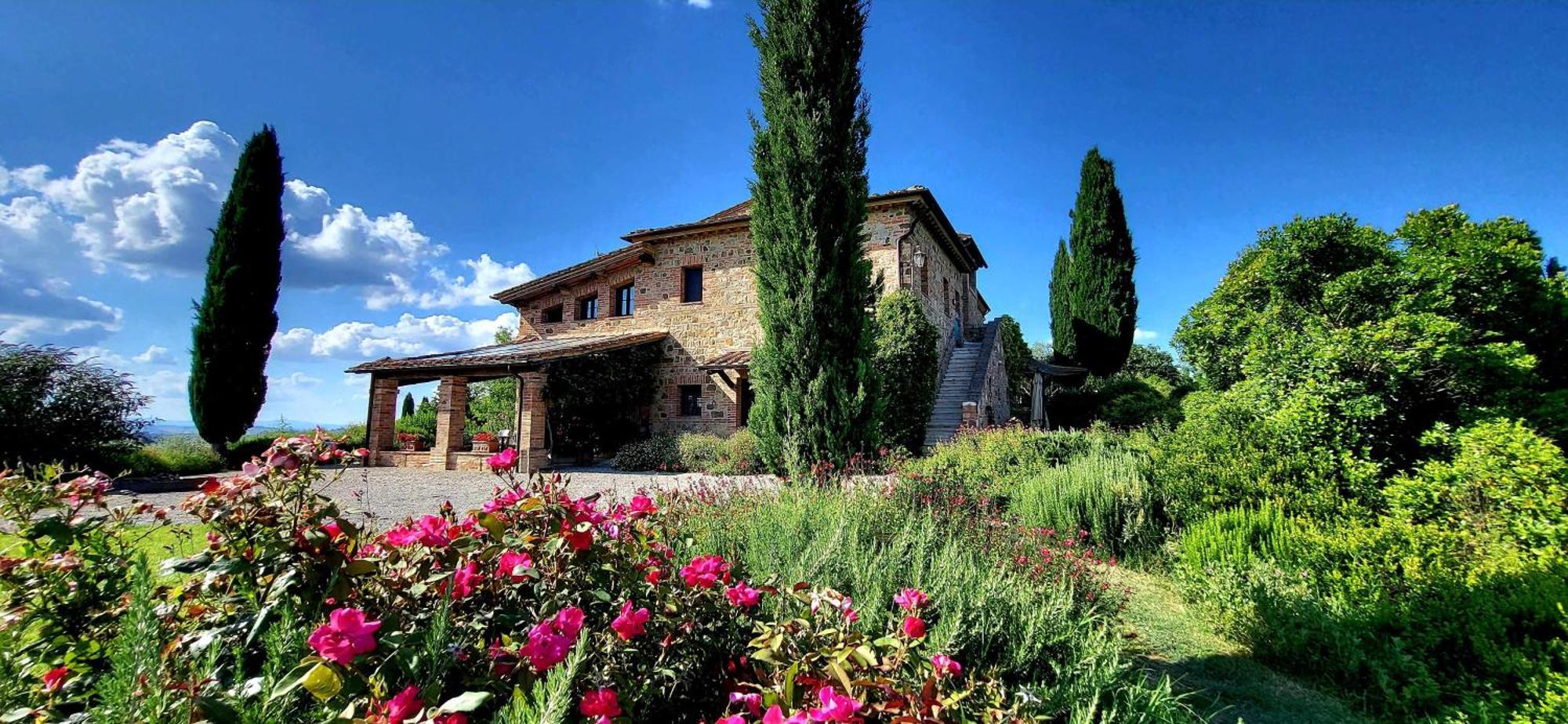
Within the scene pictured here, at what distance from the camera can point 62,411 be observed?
10.8 m

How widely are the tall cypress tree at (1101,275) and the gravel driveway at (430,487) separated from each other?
18.9 m

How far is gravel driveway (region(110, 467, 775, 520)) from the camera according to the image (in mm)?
7988

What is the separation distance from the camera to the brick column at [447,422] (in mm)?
14016

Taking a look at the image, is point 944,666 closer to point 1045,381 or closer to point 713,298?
point 713,298

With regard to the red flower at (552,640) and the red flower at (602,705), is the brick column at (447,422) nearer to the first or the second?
the red flower at (552,640)

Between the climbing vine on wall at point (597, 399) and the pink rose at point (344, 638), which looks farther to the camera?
the climbing vine on wall at point (597, 399)

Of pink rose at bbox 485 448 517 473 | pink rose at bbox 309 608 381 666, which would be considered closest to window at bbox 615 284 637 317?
pink rose at bbox 485 448 517 473

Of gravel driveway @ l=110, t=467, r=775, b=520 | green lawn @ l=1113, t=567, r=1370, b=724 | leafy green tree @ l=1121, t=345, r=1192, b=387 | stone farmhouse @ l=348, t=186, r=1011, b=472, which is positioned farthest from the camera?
leafy green tree @ l=1121, t=345, r=1192, b=387

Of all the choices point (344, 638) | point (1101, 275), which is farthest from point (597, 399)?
point (1101, 275)

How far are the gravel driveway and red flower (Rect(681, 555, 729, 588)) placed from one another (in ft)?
13.1

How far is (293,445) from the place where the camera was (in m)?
1.79

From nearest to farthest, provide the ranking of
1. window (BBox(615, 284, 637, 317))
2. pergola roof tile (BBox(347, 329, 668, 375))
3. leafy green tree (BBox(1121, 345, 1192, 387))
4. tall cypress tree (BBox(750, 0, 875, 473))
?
1. tall cypress tree (BBox(750, 0, 875, 473))
2. pergola roof tile (BBox(347, 329, 668, 375))
3. window (BBox(615, 284, 637, 317))
4. leafy green tree (BBox(1121, 345, 1192, 387))

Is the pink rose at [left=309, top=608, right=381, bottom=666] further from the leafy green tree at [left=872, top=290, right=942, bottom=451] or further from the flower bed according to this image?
the leafy green tree at [left=872, top=290, right=942, bottom=451]

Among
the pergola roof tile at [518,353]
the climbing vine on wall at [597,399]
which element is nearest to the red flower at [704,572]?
the pergola roof tile at [518,353]
